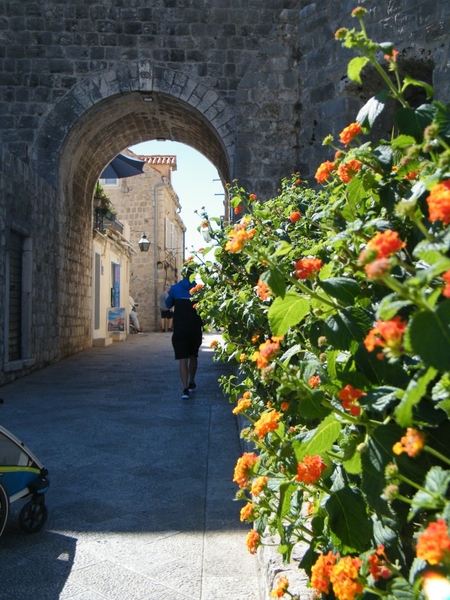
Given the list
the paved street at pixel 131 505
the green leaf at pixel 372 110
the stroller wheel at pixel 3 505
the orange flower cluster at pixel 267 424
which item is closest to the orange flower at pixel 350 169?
the green leaf at pixel 372 110

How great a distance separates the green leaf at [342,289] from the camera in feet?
4.27

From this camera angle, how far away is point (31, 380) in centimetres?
895

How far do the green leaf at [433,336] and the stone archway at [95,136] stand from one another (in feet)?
34.0

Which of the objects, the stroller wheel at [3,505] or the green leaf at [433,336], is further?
the stroller wheel at [3,505]

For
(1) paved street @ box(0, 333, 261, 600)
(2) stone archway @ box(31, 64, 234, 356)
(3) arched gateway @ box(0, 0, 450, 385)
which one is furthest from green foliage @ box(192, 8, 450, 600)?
(2) stone archway @ box(31, 64, 234, 356)

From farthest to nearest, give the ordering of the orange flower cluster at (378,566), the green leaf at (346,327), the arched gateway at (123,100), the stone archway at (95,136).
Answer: the stone archway at (95,136)
the arched gateway at (123,100)
the green leaf at (346,327)
the orange flower cluster at (378,566)

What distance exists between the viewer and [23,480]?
3248 mm

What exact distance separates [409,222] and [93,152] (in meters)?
12.7

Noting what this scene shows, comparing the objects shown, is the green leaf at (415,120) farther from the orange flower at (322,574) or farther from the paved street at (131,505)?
the paved street at (131,505)

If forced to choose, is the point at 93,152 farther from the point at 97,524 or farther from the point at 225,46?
the point at 97,524

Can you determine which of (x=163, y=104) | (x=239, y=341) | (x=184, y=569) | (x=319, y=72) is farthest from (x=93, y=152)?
(x=184, y=569)

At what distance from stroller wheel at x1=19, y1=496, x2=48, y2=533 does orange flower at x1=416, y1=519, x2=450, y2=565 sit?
2.80 m

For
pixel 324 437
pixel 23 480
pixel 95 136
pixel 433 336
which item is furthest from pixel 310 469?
pixel 95 136

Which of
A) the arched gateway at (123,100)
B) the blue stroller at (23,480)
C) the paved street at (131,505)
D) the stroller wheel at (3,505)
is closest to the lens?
the paved street at (131,505)
